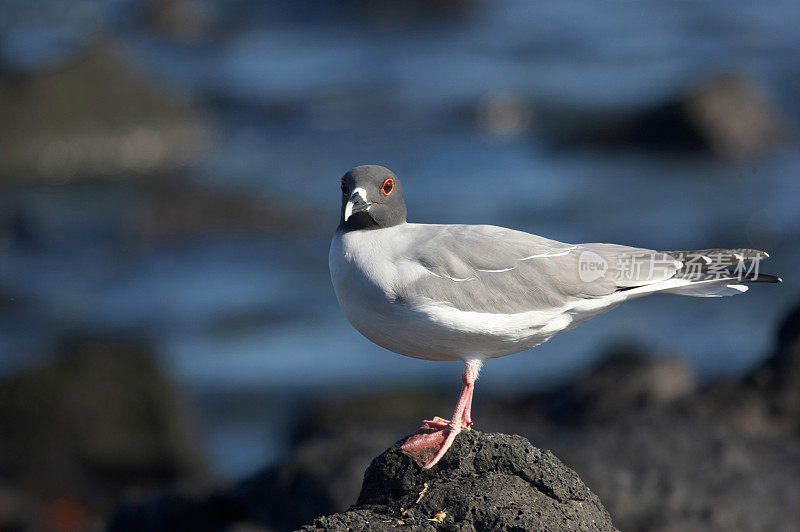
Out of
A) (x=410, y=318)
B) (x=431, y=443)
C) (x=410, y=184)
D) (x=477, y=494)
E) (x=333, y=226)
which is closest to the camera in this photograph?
(x=477, y=494)

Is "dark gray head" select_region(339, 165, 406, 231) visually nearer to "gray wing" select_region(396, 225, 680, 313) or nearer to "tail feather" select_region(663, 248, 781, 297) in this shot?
"gray wing" select_region(396, 225, 680, 313)

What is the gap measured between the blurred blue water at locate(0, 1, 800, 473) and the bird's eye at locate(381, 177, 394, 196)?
33.5 feet

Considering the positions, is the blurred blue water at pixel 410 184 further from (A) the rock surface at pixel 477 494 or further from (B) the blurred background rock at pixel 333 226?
(A) the rock surface at pixel 477 494

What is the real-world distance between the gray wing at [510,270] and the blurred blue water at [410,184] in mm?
9981

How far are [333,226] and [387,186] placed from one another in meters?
18.8

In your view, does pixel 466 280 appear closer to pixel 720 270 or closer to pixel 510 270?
pixel 510 270

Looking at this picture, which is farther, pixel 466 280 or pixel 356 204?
pixel 356 204

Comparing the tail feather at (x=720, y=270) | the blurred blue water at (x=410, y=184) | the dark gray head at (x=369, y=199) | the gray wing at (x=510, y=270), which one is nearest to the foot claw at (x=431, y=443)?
the gray wing at (x=510, y=270)

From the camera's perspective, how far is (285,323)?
20.9 meters

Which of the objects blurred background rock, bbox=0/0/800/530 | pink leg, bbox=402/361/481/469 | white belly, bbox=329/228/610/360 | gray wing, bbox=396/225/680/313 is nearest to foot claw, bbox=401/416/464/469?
pink leg, bbox=402/361/481/469

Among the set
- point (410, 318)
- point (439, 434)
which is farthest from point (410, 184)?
point (410, 318)

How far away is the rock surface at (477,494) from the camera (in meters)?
5.68

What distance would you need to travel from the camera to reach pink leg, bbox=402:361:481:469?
6.29 m

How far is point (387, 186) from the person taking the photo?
6.64 metres
